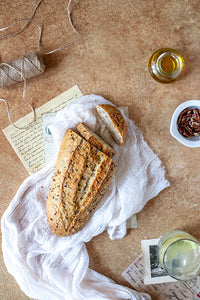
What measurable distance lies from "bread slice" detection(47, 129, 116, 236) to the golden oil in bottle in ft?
1.11

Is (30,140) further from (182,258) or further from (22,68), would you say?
(182,258)

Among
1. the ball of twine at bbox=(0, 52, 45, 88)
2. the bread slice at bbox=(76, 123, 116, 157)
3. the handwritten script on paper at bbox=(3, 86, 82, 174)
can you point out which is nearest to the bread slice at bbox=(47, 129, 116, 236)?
the bread slice at bbox=(76, 123, 116, 157)

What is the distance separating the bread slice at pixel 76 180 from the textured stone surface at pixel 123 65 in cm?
18

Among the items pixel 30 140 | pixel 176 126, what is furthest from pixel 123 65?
pixel 30 140

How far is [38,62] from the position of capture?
2.87 ft

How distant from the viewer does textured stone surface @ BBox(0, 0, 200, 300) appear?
93 cm

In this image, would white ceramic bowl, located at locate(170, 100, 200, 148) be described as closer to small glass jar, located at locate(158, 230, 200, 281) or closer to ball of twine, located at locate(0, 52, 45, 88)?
small glass jar, located at locate(158, 230, 200, 281)

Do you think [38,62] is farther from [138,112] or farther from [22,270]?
[22,270]

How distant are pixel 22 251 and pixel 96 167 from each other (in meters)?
0.39

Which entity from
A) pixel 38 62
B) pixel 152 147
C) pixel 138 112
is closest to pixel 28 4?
Result: pixel 38 62

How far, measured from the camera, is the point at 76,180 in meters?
0.81

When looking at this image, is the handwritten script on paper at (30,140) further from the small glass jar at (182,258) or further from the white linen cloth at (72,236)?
the small glass jar at (182,258)

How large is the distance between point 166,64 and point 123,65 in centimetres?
14

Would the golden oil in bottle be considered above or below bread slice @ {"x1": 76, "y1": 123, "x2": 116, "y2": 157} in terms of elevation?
above
